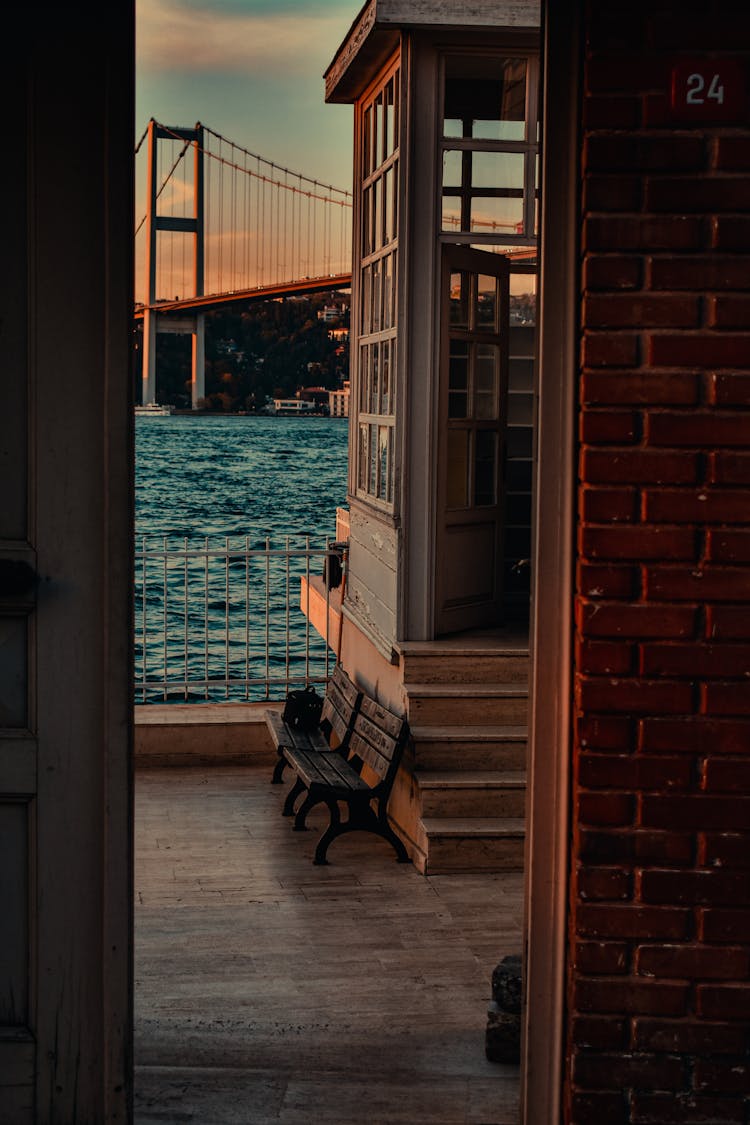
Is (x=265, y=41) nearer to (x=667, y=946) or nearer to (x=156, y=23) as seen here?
(x=156, y=23)

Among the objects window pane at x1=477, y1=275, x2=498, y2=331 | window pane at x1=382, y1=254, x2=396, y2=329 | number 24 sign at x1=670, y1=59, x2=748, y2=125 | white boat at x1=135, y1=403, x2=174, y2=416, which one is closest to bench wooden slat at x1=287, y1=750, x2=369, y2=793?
window pane at x1=382, y1=254, x2=396, y2=329

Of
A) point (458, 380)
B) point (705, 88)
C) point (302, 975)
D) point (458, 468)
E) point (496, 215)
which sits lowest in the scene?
point (302, 975)

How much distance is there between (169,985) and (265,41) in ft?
132

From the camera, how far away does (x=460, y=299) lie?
20.2 feet

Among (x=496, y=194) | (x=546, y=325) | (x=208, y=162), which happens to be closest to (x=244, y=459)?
(x=208, y=162)

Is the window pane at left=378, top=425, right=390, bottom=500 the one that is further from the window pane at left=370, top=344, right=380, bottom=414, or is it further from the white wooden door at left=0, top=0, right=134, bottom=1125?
the white wooden door at left=0, top=0, right=134, bottom=1125

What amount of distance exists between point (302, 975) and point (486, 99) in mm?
3783

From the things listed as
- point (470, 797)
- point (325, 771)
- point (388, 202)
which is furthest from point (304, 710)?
point (388, 202)

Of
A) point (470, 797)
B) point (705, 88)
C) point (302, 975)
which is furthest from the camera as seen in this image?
point (470, 797)

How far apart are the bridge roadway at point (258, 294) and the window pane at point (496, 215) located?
9.48 metres

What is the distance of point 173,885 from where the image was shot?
5.15 metres

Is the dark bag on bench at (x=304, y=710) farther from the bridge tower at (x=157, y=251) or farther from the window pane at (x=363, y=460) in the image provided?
the bridge tower at (x=157, y=251)

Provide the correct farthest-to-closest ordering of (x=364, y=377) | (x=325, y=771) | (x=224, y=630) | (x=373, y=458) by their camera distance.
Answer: (x=224, y=630), (x=364, y=377), (x=373, y=458), (x=325, y=771)

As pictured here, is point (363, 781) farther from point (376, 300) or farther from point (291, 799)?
point (376, 300)
